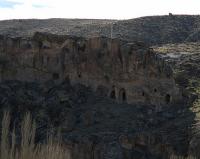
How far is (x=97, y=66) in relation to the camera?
43250 mm

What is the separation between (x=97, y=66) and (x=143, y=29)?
70.5 ft

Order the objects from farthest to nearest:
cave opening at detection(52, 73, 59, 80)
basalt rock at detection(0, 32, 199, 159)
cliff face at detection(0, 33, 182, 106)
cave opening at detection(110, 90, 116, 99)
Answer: cave opening at detection(52, 73, 59, 80)
cave opening at detection(110, 90, 116, 99)
cliff face at detection(0, 33, 182, 106)
basalt rock at detection(0, 32, 199, 159)

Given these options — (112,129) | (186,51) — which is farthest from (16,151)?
(186,51)

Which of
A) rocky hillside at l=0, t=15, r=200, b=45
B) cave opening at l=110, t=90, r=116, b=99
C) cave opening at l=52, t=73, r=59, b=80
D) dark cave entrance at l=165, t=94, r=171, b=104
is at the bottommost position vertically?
cave opening at l=110, t=90, r=116, b=99

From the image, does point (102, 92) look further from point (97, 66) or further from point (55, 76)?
point (55, 76)

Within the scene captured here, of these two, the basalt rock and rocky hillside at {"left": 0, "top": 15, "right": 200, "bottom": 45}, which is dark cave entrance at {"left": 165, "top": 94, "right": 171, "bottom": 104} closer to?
the basalt rock

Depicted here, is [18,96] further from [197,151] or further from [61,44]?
[197,151]

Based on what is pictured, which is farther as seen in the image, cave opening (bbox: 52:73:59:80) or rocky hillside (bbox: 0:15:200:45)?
rocky hillside (bbox: 0:15:200:45)

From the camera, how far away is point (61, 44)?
146ft

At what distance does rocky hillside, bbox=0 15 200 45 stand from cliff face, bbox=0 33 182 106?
562 inches

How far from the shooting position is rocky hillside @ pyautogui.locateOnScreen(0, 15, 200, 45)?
6084 centimetres

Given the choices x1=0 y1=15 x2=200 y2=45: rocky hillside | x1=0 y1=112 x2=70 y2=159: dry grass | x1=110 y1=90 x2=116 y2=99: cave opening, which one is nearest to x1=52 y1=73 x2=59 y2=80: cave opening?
x1=110 y1=90 x2=116 y2=99: cave opening

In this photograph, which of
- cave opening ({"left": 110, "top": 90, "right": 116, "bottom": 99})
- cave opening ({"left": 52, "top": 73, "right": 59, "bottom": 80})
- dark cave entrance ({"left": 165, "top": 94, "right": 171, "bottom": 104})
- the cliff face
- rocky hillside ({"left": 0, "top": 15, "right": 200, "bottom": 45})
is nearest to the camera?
dark cave entrance ({"left": 165, "top": 94, "right": 171, "bottom": 104})

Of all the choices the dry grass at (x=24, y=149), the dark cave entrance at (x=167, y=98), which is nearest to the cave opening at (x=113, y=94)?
the dark cave entrance at (x=167, y=98)
